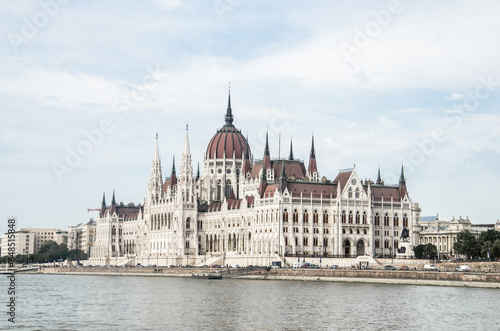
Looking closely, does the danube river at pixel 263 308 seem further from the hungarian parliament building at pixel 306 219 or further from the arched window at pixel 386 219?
the arched window at pixel 386 219

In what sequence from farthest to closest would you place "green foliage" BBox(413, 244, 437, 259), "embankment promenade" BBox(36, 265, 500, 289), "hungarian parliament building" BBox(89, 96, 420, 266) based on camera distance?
"green foliage" BBox(413, 244, 437, 259) < "hungarian parliament building" BBox(89, 96, 420, 266) < "embankment promenade" BBox(36, 265, 500, 289)

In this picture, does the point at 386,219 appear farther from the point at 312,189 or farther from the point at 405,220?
the point at 312,189

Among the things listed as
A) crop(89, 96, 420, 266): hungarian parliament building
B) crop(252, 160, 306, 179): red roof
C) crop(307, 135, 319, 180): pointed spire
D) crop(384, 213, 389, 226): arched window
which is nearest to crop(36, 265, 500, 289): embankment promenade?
crop(89, 96, 420, 266): hungarian parliament building

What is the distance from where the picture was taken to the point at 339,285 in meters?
117

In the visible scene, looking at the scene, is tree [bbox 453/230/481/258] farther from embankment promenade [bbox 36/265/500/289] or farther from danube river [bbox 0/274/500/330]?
danube river [bbox 0/274/500/330]

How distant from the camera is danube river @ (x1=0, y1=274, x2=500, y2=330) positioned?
71688mm

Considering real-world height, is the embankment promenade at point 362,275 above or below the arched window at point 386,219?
below

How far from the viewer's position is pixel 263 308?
84.8 m

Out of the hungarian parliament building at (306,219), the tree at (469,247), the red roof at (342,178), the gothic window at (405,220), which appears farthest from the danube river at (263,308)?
the gothic window at (405,220)

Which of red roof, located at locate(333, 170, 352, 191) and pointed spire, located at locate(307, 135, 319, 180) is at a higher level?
pointed spire, located at locate(307, 135, 319, 180)

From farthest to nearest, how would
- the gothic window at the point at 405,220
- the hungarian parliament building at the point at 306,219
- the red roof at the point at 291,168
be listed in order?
the red roof at the point at 291,168 → the gothic window at the point at 405,220 → the hungarian parliament building at the point at 306,219

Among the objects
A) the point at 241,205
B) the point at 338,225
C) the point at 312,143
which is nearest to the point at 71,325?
the point at 338,225

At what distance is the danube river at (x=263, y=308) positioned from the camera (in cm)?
7169

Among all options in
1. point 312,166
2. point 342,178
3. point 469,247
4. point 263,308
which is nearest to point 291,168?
point 312,166
